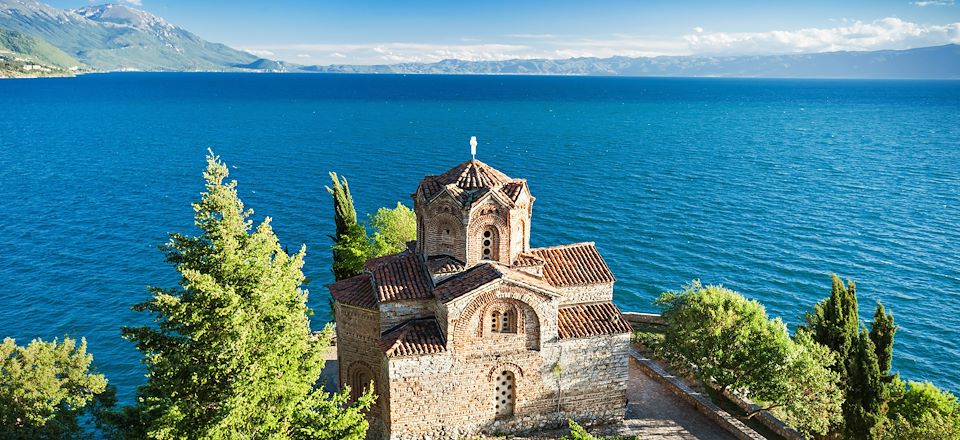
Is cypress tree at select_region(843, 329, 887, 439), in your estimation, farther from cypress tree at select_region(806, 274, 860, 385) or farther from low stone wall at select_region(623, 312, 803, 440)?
low stone wall at select_region(623, 312, 803, 440)

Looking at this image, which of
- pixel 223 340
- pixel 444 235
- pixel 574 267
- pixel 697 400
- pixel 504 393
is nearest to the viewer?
pixel 223 340

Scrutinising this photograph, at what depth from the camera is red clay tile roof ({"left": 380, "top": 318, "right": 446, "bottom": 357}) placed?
25094mm

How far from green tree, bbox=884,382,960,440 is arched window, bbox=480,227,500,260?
1886 cm

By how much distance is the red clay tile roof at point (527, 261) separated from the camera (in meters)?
27.6

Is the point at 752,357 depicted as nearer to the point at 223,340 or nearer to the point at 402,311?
the point at 402,311

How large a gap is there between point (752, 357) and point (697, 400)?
10.6 ft

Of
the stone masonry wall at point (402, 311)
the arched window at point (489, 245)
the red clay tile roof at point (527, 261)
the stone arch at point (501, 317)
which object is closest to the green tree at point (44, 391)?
the stone masonry wall at point (402, 311)

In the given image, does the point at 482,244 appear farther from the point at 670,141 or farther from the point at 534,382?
the point at 670,141

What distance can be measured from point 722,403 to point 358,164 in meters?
71.7

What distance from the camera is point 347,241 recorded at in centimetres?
4247

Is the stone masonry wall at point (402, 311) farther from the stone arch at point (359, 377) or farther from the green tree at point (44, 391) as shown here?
the green tree at point (44, 391)

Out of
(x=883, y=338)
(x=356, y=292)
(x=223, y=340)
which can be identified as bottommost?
(x=883, y=338)

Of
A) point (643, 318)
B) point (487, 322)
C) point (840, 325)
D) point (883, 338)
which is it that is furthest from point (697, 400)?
point (643, 318)

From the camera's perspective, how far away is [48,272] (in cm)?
5388
